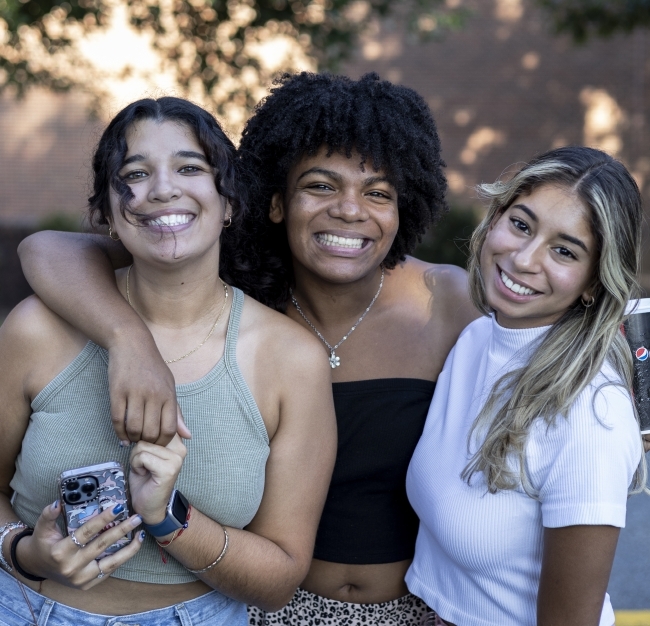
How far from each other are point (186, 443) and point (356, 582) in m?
0.87

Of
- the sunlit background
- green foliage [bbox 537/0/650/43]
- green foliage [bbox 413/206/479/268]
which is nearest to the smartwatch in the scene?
green foliage [bbox 537/0/650/43]

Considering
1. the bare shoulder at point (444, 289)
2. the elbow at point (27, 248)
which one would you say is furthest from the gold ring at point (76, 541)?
the bare shoulder at point (444, 289)

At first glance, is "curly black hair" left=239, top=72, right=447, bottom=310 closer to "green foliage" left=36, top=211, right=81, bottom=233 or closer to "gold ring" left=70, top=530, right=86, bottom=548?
"gold ring" left=70, top=530, right=86, bottom=548

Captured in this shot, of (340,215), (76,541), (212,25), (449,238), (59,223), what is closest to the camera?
(76,541)

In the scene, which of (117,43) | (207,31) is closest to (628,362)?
(207,31)

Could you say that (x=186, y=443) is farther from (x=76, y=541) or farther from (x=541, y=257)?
(x=541, y=257)

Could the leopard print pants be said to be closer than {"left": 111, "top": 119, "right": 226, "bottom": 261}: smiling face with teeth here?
No

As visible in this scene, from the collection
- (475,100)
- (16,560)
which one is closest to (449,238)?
(475,100)

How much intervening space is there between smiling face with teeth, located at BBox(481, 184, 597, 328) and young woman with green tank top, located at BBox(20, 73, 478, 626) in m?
0.50

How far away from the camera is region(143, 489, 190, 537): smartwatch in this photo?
6.85ft

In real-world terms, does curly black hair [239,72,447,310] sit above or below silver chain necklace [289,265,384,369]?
above

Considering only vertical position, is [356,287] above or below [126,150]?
below

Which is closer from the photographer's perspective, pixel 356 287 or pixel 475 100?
pixel 356 287

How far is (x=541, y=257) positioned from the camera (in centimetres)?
231
